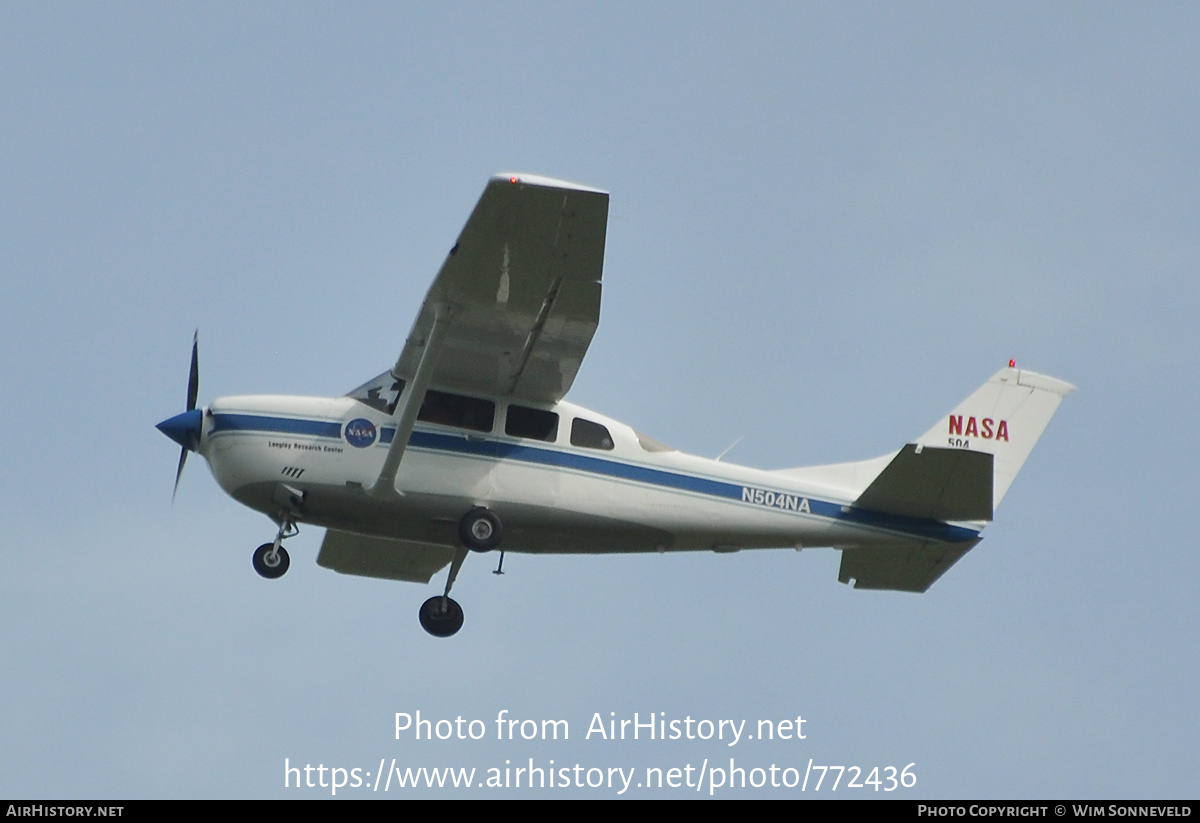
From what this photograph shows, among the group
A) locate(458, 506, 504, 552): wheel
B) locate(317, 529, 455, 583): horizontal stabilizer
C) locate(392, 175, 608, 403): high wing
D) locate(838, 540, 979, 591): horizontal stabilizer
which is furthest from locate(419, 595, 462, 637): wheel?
locate(838, 540, 979, 591): horizontal stabilizer

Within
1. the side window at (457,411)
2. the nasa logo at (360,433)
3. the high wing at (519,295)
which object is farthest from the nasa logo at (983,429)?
the nasa logo at (360,433)

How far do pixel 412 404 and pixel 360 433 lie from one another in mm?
766

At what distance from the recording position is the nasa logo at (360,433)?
54.6 ft

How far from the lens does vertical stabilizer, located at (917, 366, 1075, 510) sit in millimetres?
18891

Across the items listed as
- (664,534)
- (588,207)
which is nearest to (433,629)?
(664,534)

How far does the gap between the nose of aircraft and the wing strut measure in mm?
1941

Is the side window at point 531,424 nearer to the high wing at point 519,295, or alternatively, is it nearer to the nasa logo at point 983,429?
the high wing at point 519,295

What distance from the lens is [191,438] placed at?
16844mm

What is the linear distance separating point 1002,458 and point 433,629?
6.68m

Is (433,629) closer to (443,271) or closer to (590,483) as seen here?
(590,483)

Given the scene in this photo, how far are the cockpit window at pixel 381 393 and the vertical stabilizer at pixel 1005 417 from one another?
6168mm

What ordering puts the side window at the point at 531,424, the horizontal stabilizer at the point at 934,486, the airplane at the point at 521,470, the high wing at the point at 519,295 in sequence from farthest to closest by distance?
the side window at the point at 531,424, the horizontal stabilizer at the point at 934,486, the airplane at the point at 521,470, the high wing at the point at 519,295

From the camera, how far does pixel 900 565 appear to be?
18016 millimetres

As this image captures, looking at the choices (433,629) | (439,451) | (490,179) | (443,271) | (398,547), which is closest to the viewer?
(490,179)
